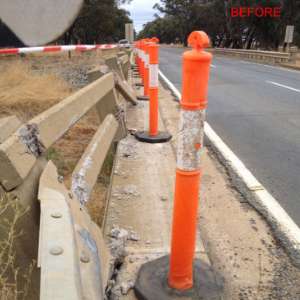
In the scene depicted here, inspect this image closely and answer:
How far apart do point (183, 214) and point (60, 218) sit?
3.30ft

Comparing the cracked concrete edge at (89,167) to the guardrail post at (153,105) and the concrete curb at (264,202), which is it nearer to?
the concrete curb at (264,202)

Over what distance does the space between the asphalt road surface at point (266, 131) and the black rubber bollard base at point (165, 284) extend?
1316mm

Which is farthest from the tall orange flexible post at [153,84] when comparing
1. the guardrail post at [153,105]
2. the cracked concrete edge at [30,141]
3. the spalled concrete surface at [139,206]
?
the cracked concrete edge at [30,141]

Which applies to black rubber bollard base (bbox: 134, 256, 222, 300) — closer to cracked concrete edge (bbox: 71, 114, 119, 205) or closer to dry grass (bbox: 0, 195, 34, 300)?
cracked concrete edge (bbox: 71, 114, 119, 205)

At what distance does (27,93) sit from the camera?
26.3ft

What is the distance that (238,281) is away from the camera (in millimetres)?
2535

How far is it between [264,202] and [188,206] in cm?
172

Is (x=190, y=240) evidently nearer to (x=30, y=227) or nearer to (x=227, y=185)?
(x=30, y=227)

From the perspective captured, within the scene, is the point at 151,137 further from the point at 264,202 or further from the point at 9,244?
the point at 9,244

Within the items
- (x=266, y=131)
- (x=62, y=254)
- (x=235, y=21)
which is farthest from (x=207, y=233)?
(x=235, y=21)

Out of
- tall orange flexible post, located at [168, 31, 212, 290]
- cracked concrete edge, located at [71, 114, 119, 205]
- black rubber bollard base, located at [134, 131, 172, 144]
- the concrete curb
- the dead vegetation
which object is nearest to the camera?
tall orange flexible post, located at [168, 31, 212, 290]

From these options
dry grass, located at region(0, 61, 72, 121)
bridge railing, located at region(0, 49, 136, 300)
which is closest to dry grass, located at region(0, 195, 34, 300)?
bridge railing, located at region(0, 49, 136, 300)

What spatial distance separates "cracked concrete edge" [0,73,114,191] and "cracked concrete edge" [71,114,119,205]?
29 cm

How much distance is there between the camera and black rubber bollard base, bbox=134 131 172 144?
533cm
